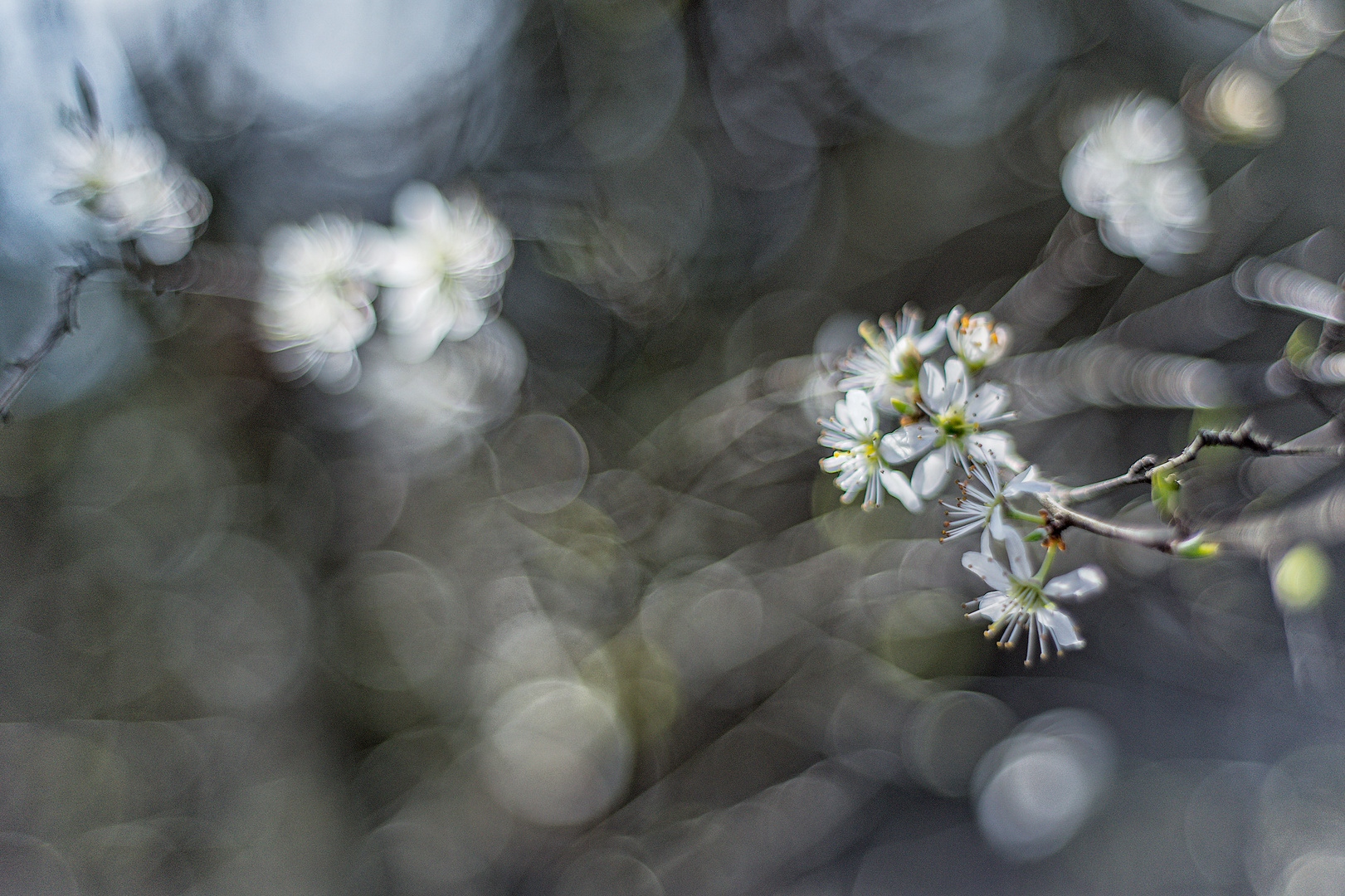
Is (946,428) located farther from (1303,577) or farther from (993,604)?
(1303,577)

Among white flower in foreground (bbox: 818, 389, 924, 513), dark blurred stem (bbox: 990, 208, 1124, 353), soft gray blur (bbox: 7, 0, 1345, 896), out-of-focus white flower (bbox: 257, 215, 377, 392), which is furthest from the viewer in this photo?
soft gray blur (bbox: 7, 0, 1345, 896)

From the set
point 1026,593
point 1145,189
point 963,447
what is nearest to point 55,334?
point 963,447

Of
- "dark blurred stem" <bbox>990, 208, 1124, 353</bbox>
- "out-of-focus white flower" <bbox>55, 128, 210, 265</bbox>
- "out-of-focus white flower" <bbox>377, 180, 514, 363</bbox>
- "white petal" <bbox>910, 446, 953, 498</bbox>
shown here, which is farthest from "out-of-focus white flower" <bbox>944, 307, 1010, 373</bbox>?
"out-of-focus white flower" <bbox>55, 128, 210, 265</bbox>

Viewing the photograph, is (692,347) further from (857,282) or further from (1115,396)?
(1115,396)

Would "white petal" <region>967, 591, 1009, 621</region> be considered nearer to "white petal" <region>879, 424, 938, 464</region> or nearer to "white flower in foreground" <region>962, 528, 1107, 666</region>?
"white flower in foreground" <region>962, 528, 1107, 666</region>

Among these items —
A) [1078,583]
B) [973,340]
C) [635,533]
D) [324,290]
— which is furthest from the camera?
[635,533]

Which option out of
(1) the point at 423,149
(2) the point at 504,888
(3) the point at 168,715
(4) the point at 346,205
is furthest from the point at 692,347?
(3) the point at 168,715

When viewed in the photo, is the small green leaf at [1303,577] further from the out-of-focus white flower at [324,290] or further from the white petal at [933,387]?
the out-of-focus white flower at [324,290]
